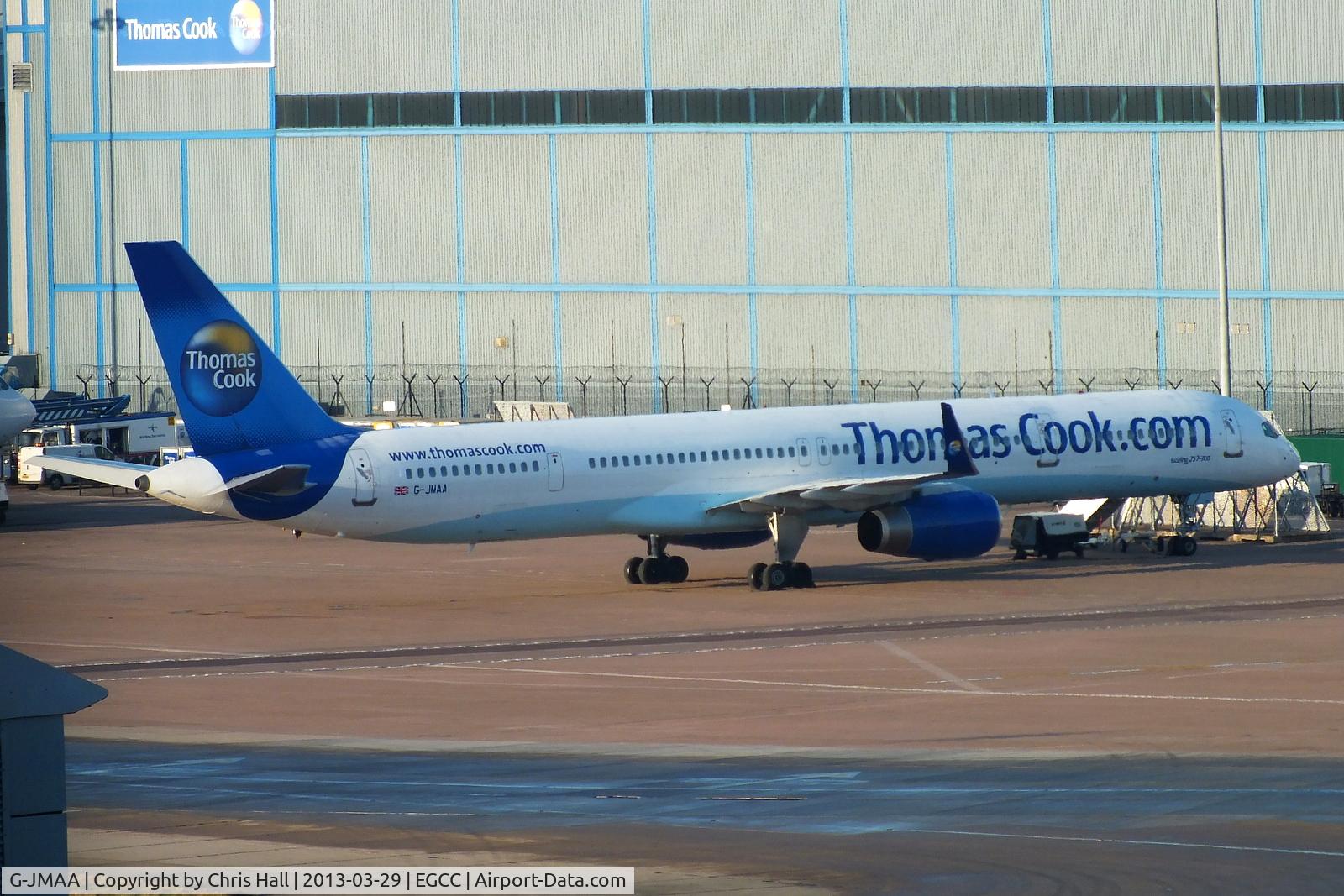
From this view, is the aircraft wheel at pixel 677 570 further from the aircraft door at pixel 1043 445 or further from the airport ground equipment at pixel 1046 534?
the airport ground equipment at pixel 1046 534

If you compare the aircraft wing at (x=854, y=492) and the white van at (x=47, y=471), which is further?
the white van at (x=47, y=471)

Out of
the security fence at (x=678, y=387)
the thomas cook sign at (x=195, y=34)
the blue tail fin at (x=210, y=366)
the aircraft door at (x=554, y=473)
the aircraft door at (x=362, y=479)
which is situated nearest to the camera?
the blue tail fin at (x=210, y=366)

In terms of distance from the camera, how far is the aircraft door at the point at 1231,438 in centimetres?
5169

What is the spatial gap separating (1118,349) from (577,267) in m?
24.6

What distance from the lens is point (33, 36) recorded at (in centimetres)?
10150

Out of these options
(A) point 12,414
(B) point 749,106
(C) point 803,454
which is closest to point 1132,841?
(C) point 803,454

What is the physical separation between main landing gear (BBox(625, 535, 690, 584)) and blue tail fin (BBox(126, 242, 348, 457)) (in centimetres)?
927

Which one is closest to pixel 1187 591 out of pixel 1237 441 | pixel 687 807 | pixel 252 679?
pixel 1237 441

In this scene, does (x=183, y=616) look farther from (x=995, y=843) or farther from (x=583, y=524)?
(x=995, y=843)

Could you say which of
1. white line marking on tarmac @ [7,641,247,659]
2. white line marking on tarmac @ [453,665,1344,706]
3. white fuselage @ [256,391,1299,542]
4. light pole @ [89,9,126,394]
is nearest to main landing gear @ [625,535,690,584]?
white fuselage @ [256,391,1299,542]

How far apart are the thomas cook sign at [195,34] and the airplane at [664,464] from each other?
5462 cm

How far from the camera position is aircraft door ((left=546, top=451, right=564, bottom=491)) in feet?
145

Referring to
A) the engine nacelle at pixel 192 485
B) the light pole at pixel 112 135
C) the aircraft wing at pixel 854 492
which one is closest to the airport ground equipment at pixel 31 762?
the engine nacelle at pixel 192 485

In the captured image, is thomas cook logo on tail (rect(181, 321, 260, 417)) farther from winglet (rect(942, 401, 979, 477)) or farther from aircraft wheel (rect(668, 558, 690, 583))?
winglet (rect(942, 401, 979, 477))
